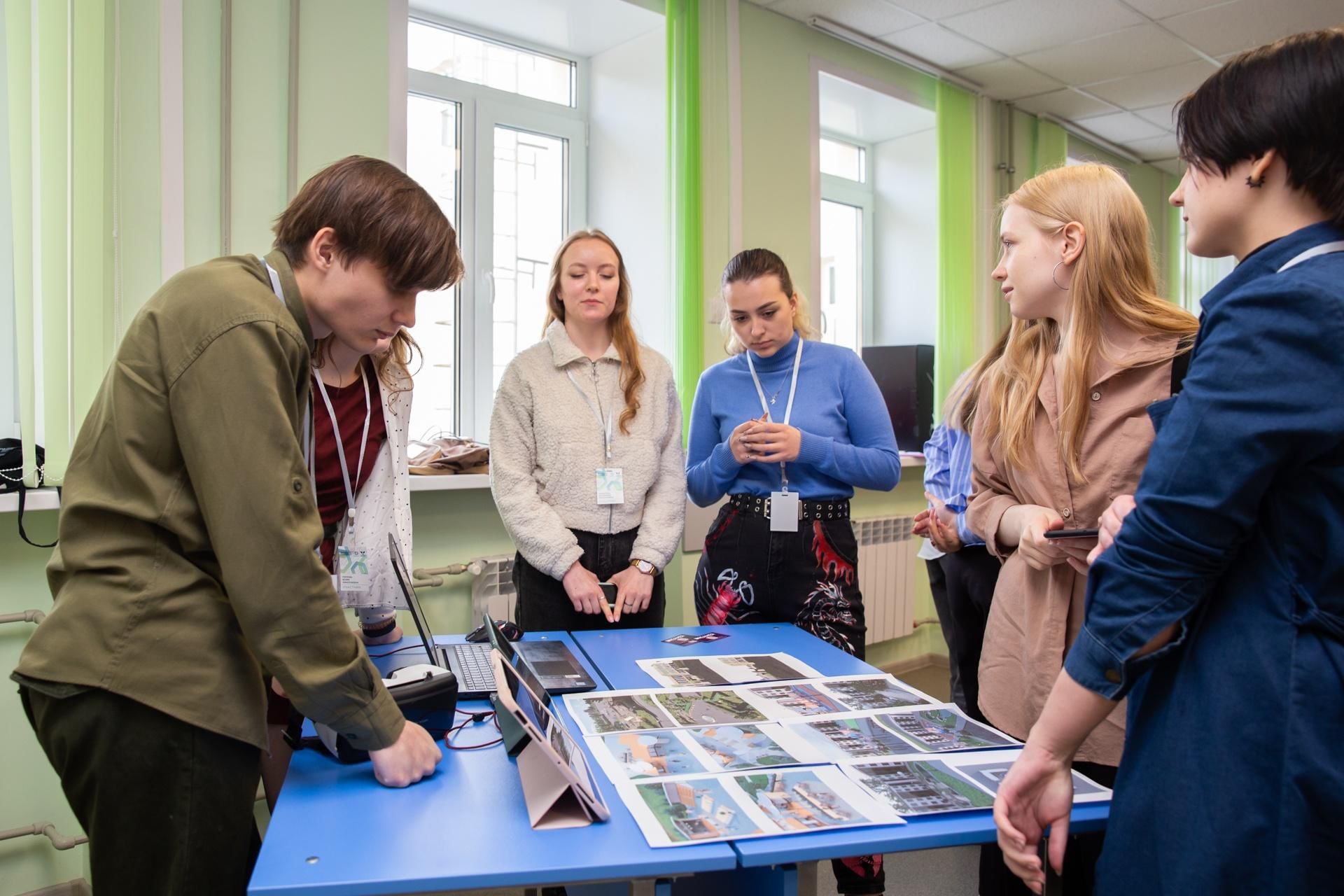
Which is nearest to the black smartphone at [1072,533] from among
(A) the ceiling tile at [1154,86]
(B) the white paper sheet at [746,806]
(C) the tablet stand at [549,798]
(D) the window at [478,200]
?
(B) the white paper sheet at [746,806]

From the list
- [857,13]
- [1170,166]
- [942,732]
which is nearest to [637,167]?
[857,13]

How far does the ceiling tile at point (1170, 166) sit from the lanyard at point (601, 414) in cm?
590

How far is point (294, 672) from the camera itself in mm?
1056

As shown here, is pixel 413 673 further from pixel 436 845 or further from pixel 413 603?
pixel 436 845

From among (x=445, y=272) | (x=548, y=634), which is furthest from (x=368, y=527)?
(x=445, y=272)

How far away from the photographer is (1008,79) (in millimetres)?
4777

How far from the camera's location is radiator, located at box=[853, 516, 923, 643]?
4.42 meters

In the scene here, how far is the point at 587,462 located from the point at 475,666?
0.60 m

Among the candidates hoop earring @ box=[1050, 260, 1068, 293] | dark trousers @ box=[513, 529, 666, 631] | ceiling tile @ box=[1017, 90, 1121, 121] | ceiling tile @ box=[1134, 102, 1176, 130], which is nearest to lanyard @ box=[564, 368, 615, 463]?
dark trousers @ box=[513, 529, 666, 631]

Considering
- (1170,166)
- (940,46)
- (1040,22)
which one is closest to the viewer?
(1040,22)

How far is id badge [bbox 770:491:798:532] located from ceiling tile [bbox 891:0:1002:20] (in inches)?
106

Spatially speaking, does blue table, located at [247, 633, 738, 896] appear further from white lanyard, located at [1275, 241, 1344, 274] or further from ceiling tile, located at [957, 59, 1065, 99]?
ceiling tile, located at [957, 59, 1065, 99]

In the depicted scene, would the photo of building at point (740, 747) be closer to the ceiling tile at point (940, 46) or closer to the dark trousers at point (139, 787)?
the dark trousers at point (139, 787)

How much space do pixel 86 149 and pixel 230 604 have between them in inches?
65.7
